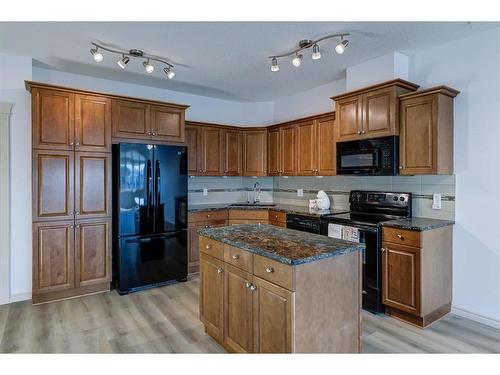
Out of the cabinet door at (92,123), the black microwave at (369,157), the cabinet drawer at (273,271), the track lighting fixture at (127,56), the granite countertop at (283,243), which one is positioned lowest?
the cabinet drawer at (273,271)

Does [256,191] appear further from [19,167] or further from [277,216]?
[19,167]

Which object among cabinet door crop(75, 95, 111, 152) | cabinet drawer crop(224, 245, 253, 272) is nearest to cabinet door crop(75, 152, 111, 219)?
cabinet door crop(75, 95, 111, 152)

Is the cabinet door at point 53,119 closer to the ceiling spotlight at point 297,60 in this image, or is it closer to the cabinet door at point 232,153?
the cabinet door at point 232,153

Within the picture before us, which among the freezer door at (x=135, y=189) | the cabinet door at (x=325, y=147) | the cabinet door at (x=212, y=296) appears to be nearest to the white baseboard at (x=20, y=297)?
the freezer door at (x=135, y=189)

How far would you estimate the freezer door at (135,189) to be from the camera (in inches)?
141

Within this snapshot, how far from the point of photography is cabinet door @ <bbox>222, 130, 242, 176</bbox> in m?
4.97

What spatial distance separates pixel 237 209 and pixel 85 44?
9.16 feet

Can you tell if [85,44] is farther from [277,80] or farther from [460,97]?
[460,97]

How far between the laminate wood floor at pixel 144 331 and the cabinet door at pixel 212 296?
0.50ft

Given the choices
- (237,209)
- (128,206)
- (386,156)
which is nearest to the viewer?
(386,156)

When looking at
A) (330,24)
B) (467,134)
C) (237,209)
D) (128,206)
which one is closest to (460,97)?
(467,134)

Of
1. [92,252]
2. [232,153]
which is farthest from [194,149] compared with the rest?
[92,252]

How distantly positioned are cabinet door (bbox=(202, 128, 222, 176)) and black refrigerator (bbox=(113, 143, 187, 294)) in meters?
0.75

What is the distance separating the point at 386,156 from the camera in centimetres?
324
